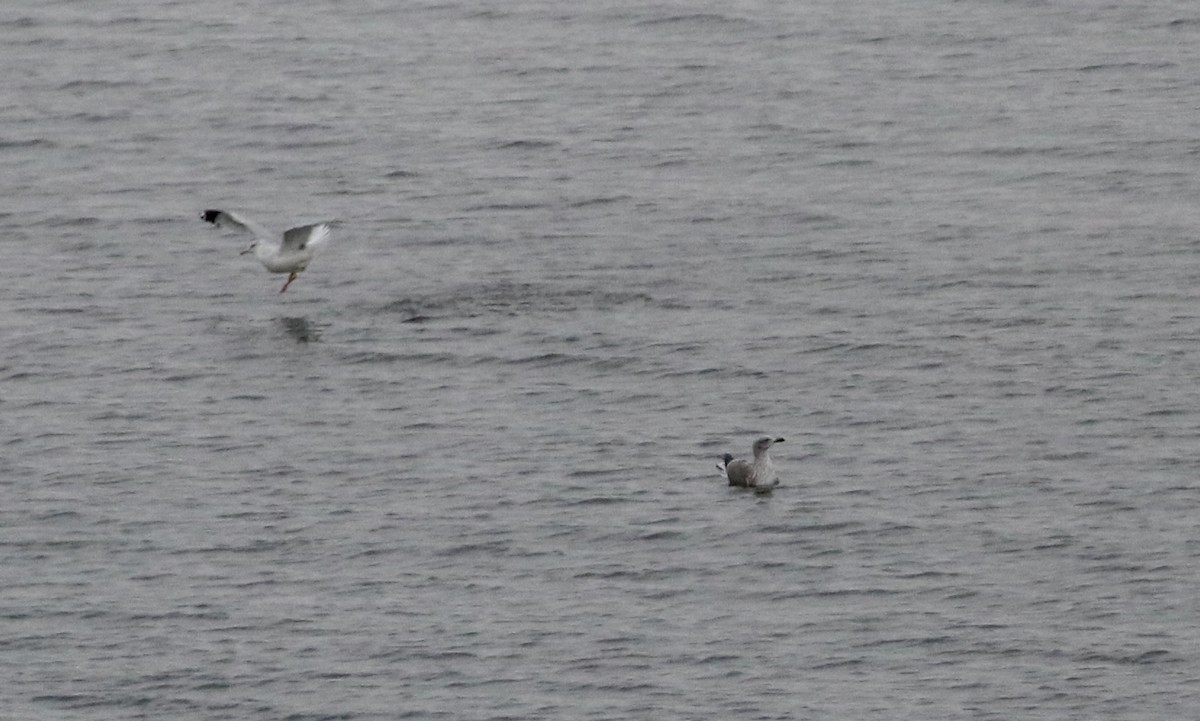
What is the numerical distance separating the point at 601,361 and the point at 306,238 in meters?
5.62

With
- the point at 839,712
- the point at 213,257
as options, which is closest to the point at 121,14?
the point at 213,257

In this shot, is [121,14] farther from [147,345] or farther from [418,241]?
[147,345]

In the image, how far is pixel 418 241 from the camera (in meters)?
45.2

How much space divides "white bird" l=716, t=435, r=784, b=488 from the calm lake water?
264 mm

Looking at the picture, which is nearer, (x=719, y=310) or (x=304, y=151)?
(x=719, y=310)

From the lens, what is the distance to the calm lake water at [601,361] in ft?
91.8

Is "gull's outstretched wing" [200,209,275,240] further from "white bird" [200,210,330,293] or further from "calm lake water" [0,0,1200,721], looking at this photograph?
"calm lake water" [0,0,1200,721]

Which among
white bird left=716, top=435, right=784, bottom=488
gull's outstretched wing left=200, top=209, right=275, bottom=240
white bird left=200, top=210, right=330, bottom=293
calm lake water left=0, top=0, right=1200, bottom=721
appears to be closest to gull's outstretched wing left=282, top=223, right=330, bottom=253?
white bird left=200, top=210, right=330, bottom=293

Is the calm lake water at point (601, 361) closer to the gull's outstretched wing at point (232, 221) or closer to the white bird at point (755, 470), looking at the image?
the white bird at point (755, 470)

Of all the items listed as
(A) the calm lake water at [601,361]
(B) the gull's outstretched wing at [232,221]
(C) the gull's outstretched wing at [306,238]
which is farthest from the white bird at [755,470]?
(B) the gull's outstretched wing at [232,221]

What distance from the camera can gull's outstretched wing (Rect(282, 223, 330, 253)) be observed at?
133 feet

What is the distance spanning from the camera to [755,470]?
32.3m

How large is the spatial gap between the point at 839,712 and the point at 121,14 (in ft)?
127

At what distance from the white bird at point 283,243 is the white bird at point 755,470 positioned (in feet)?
34.0
